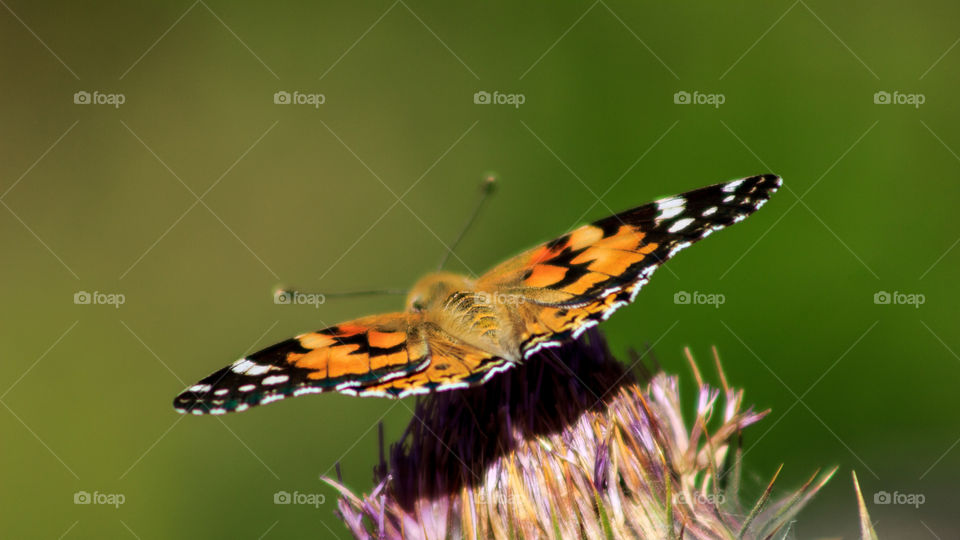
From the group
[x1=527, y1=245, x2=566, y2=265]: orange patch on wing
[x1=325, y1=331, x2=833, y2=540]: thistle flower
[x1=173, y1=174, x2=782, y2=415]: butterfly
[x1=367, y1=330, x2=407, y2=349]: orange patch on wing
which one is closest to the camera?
[x1=325, y1=331, x2=833, y2=540]: thistle flower

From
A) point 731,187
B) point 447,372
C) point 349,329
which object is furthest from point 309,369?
point 731,187

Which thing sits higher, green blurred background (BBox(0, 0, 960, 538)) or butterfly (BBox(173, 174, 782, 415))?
green blurred background (BBox(0, 0, 960, 538))

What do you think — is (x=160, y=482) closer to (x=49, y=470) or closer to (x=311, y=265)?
(x=49, y=470)

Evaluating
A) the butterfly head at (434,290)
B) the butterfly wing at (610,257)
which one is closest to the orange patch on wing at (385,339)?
the butterfly head at (434,290)

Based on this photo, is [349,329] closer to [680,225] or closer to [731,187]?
[680,225]

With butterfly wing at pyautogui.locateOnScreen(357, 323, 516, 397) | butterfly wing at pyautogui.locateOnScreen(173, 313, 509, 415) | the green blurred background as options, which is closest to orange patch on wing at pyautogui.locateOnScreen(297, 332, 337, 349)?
butterfly wing at pyautogui.locateOnScreen(173, 313, 509, 415)

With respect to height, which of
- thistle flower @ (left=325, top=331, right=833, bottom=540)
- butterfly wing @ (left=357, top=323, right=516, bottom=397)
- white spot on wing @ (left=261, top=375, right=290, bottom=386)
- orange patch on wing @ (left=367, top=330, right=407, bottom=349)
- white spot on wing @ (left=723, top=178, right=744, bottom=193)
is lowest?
thistle flower @ (left=325, top=331, right=833, bottom=540)

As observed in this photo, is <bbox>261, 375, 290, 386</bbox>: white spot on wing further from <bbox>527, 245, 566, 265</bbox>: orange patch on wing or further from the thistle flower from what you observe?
<bbox>527, 245, 566, 265</bbox>: orange patch on wing

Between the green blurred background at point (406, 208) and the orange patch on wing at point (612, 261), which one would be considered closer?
the orange patch on wing at point (612, 261)

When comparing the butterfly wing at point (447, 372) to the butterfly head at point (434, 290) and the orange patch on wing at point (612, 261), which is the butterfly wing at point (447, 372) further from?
the orange patch on wing at point (612, 261)
